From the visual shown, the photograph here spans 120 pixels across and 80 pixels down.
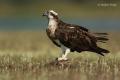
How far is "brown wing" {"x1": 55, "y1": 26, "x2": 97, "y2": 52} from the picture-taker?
15.1m

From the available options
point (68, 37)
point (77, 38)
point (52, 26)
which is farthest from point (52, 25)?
point (77, 38)

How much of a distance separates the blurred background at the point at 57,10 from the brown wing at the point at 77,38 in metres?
27.5

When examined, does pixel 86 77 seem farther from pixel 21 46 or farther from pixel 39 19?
pixel 39 19

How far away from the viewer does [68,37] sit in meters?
15.2

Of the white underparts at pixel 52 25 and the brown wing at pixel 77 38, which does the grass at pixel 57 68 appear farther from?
the white underparts at pixel 52 25

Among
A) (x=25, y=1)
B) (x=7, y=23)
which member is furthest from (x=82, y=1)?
(x=7, y=23)

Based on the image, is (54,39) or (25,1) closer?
(54,39)

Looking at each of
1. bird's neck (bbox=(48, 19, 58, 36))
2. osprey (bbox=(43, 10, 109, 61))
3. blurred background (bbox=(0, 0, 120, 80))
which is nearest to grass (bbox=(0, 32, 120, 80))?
blurred background (bbox=(0, 0, 120, 80))

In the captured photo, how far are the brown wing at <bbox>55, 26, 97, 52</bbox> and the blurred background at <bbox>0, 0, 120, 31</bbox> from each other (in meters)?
27.5

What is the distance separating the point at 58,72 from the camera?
13852mm

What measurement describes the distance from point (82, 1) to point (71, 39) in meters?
41.0

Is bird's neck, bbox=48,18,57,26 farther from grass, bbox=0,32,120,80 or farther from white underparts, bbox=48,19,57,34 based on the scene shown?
grass, bbox=0,32,120,80

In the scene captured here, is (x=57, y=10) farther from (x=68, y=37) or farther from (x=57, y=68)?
(x=57, y=68)

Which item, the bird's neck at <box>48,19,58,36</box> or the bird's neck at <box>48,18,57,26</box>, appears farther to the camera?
the bird's neck at <box>48,18,57,26</box>
